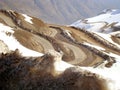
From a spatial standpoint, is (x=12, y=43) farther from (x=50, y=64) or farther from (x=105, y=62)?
(x=105, y=62)

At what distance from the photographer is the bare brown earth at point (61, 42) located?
59.4 meters

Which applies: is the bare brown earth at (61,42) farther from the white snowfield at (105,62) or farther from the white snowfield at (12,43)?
the white snowfield at (105,62)

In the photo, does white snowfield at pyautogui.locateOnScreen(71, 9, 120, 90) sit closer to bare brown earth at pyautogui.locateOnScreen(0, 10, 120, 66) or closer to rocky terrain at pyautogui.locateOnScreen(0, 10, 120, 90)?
rocky terrain at pyautogui.locateOnScreen(0, 10, 120, 90)

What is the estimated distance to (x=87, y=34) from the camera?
280 ft

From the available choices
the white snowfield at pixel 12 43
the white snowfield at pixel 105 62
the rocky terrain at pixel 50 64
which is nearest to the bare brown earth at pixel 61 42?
the rocky terrain at pixel 50 64

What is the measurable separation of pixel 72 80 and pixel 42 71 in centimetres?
469

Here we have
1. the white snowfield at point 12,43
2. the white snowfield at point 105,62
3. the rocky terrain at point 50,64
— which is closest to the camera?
the white snowfield at point 105,62

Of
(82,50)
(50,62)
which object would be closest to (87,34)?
(82,50)

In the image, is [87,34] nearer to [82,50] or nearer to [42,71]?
[82,50]

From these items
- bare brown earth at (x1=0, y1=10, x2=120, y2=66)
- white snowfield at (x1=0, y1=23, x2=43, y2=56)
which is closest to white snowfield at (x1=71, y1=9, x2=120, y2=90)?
bare brown earth at (x1=0, y1=10, x2=120, y2=66)

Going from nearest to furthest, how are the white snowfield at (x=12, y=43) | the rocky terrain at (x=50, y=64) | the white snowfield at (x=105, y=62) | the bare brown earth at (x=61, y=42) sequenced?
the white snowfield at (x=105, y=62), the rocky terrain at (x=50, y=64), the white snowfield at (x=12, y=43), the bare brown earth at (x=61, y=42)

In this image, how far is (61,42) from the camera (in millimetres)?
68000

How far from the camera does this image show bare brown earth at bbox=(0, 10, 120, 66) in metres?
59.4

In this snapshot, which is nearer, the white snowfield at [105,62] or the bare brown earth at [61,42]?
the white snowfield at [105,62]
